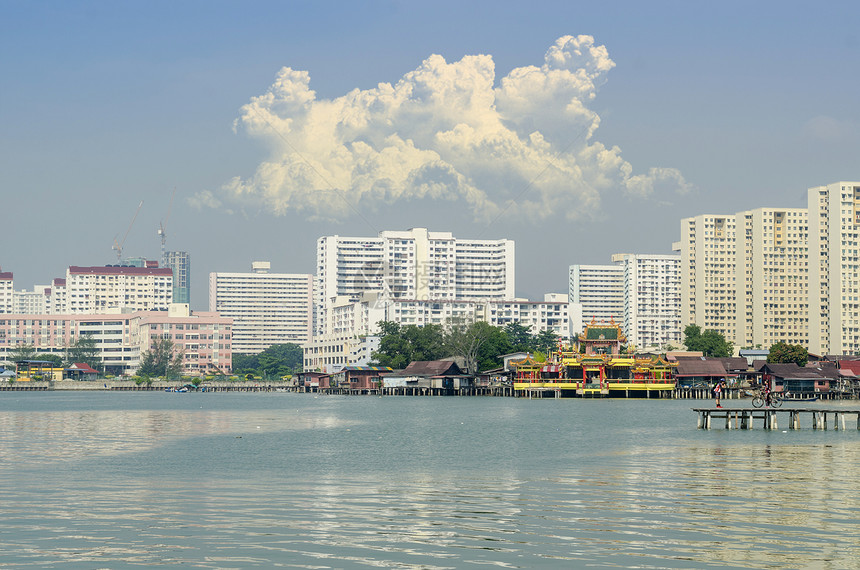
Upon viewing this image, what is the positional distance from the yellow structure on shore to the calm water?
308 feet

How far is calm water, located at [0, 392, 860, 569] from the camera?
1138 inches

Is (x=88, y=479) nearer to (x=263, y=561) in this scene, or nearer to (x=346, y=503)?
(x=346, y=503)

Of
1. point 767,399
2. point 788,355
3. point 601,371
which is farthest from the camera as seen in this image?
point 788,355

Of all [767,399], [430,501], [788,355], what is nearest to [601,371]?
[788,355]

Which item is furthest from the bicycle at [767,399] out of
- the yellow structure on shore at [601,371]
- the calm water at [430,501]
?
the yellow structure on shore at [601,371]

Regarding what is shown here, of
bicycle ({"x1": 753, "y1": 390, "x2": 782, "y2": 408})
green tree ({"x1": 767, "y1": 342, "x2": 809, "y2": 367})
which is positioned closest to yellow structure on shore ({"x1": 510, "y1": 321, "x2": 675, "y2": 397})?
green tree ({"x1": 767, "y1": 342, "x2": 809, "y2": 367})

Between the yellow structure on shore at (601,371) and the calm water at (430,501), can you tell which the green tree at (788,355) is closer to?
the yellow structure on shore at (601,371)

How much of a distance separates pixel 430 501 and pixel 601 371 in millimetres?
132429

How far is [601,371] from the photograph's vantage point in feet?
554

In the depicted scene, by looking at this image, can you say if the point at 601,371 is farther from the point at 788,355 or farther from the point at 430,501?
the point at 430,501

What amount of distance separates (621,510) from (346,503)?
391 inches

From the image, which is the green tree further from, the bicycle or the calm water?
the calm water

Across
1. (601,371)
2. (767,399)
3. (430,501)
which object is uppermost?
(767,399)

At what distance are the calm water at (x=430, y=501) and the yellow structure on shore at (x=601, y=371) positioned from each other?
93827 millimetres
